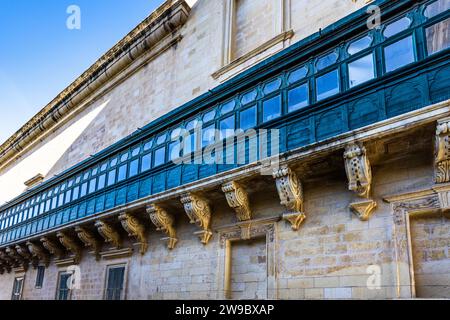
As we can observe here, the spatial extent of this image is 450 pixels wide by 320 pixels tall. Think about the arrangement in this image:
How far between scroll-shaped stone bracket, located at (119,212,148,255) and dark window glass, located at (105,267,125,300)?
3.33ft

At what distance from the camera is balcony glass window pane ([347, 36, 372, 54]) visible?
7.35 metres

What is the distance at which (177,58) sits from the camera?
14.6m

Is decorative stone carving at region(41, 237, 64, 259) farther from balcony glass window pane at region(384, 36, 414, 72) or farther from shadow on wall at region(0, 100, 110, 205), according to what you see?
balcony glass window pane at region(384, 36, 414, 72)

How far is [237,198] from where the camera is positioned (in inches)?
336

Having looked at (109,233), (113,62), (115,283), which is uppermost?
(113,62)

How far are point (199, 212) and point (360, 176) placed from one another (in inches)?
149

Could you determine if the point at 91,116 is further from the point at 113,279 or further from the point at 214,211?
the point at 214,211

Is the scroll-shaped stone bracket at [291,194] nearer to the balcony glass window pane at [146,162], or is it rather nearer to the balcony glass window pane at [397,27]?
the balcony glass window pane at [397,27]

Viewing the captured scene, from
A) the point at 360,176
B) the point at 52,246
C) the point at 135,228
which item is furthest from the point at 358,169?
the point at 52,246

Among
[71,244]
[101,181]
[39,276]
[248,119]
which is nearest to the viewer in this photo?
[248,119]

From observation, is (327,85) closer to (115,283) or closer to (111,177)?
(111,177)

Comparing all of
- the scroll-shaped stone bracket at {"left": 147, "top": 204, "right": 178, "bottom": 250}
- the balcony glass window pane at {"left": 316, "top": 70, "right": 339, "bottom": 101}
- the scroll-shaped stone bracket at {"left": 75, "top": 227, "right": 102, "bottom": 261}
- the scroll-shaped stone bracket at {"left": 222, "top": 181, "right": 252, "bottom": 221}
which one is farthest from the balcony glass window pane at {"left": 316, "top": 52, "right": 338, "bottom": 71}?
the scroll-shaped stone bracket at {"left": 75, "top": 227, "right": 102, "bottom": 261}

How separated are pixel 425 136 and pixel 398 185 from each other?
0.97m

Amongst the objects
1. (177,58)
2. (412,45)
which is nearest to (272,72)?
(412,45)
